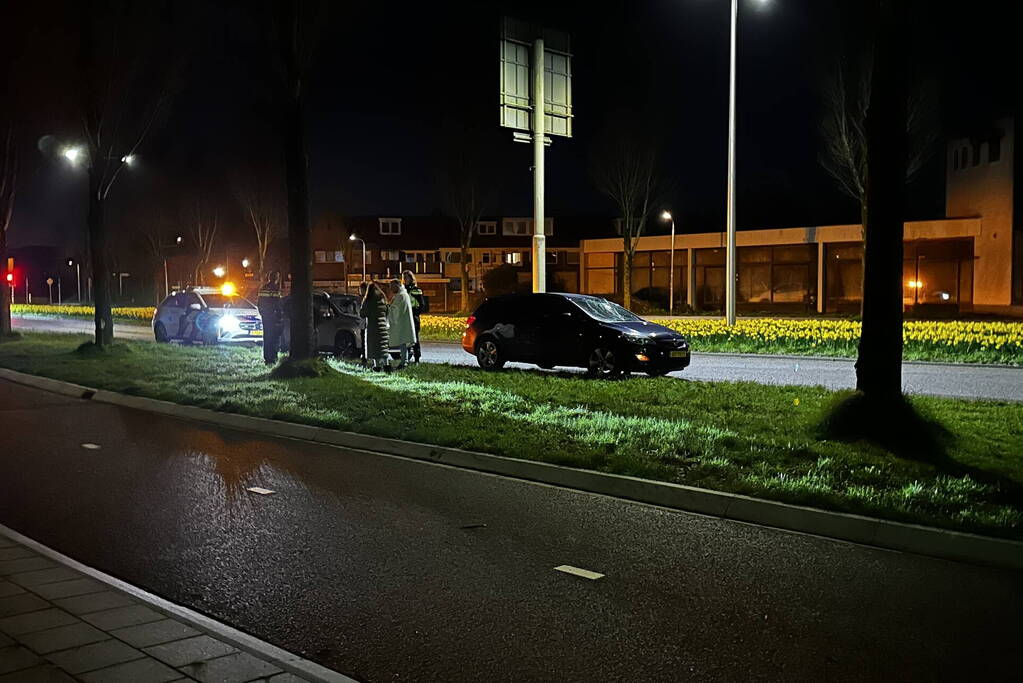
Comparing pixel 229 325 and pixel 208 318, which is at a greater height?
pixel 208 318

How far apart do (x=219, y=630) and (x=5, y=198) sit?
2986 cm

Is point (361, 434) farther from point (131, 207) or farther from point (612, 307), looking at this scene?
point (131, 207)

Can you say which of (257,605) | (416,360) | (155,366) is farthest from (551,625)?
(155,366)

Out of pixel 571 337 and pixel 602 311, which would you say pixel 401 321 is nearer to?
pixel 571 337

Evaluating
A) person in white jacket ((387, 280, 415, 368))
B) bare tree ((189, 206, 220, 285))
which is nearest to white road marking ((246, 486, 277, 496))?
person in white jacket ((387, 280, 415, 368))

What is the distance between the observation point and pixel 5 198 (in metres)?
30.1

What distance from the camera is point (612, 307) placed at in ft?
59.2

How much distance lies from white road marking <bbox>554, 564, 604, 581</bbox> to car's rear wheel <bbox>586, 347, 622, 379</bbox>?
10284 millimetres

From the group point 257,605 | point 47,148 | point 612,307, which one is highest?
point 47,148

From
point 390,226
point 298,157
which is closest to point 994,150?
point 298,157

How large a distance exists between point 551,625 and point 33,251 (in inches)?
6211

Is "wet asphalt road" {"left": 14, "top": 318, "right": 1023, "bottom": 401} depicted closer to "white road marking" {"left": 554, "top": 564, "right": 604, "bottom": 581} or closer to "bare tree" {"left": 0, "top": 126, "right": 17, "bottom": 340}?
"white road marking" {"left": 554, "top": 564, "right": 604, "bottom": 581}

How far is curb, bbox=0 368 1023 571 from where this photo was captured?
20.6ft

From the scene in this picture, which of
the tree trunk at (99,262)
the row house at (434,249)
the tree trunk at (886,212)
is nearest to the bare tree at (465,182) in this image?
the row house at (434,249)
